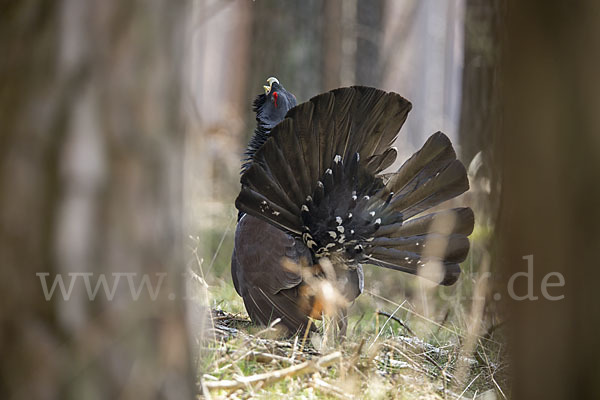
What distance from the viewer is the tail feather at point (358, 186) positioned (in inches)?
127

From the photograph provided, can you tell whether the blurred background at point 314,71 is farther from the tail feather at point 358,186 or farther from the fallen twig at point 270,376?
the fallen twig at point 270,376

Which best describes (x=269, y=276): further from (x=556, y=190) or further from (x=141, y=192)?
(x=556, y=190)

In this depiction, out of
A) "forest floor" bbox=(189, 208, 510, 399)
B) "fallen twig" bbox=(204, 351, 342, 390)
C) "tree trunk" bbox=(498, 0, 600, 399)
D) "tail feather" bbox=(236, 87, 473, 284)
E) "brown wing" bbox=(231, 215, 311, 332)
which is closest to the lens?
"tree trunk" bbox=(498, 0, 600, 399)

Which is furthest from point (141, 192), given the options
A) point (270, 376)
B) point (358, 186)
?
point (358, 186)

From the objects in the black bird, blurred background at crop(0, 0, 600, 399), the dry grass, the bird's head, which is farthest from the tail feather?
blurred background at crop(0, 0, 600, 399)

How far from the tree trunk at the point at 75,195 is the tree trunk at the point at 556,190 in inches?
31.0

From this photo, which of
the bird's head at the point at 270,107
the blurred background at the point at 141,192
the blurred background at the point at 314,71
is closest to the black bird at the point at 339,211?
→ the blurred background at the point at 314,71

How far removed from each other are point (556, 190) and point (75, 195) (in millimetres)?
975

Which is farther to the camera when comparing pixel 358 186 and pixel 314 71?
pixel 314 71

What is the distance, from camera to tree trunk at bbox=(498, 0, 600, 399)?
123 cm

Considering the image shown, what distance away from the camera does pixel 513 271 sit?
131 centimetres

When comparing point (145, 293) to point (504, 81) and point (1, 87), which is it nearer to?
point (1, 87)

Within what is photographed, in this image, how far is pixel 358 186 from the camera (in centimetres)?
355

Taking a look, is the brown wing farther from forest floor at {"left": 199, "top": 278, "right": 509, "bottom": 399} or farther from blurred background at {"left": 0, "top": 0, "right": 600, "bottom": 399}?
blurred background at {"left": 0, "top": 0, "right": 600, "bottom": 399}
